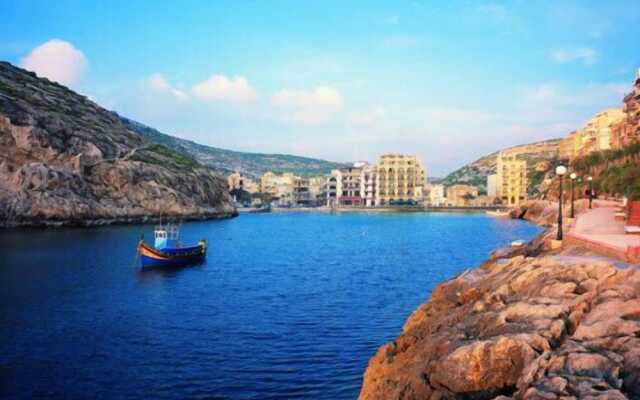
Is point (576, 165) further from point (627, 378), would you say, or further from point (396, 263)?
point (627, 378)

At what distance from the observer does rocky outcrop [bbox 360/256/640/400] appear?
8.10 m

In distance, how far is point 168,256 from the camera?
4769 cm

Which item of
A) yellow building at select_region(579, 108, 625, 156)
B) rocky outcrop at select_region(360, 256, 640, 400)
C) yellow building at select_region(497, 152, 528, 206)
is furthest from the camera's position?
yellow building at select_region(497, 152, 528, 206)

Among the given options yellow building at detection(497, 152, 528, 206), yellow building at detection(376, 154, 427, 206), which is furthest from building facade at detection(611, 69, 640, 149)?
yellow building at detection(376, 154, 427, 206)

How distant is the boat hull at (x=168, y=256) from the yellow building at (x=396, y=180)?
486 ft

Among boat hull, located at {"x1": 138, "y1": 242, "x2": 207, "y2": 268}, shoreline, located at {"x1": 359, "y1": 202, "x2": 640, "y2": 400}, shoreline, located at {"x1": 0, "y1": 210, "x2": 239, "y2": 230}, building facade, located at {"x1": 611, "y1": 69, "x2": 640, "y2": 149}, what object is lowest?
boat hull, located at {"x1": 138, "y1": 242, "x2": 207, "y2": 268}

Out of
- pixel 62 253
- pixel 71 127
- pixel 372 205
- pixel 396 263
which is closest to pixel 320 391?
pixel 396 263

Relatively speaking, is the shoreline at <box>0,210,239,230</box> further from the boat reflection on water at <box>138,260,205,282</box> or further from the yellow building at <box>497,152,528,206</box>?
the yellow building at <box>497,152,528,206</box>

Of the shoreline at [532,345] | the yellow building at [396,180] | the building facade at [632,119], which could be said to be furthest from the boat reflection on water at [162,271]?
the yellow building at [396,180]

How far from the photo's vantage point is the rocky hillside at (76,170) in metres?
90.0

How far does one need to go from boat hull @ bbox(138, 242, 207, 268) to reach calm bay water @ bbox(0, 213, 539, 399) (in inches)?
62.8

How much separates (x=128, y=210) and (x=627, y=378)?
344 feet

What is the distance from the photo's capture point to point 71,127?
110 metres

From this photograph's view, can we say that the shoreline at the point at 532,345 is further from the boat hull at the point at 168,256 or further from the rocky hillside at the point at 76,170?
the rocky hillside at the point at 76,170
